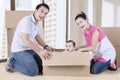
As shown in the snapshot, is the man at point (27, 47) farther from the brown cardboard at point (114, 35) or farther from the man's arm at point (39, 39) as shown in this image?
the brown cardboard at point (114, 35)

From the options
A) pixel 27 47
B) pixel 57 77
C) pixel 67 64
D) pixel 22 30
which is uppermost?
pixel 22 30

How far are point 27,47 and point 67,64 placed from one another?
45 cm

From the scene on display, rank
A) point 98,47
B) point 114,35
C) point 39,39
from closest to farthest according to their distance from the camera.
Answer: point 98,47 → point 39,39 → point 114,35

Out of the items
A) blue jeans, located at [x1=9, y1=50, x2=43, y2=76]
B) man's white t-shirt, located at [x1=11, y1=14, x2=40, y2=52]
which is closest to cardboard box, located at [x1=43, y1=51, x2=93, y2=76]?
blue jeans, located at [x1=9, y1=50, x2=43, y2=76]

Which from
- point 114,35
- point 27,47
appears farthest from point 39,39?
point 114,35

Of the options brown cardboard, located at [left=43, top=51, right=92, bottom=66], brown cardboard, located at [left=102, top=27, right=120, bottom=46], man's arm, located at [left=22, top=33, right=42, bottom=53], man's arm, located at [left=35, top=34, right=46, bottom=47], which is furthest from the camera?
brown cardboard, located at [left=102, top=27, right=120, bottom=46]

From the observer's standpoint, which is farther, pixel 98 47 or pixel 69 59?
pixel 98 47

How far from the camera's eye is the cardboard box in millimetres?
1945

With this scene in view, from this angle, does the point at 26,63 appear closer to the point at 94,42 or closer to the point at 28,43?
the point at 28,43

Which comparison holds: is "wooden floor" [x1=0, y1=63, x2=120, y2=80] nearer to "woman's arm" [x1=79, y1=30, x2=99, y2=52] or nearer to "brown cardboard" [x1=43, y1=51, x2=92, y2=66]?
"brown cardboard" [x1=43, y1=51, x2=92, y2=66]

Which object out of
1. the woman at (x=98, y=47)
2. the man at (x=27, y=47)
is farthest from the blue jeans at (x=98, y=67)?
the man at (x=27, y=47)

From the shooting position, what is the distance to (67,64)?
195 centimetres

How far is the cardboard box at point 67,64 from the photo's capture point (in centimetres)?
195

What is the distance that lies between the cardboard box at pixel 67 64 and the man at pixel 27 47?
0.12m
